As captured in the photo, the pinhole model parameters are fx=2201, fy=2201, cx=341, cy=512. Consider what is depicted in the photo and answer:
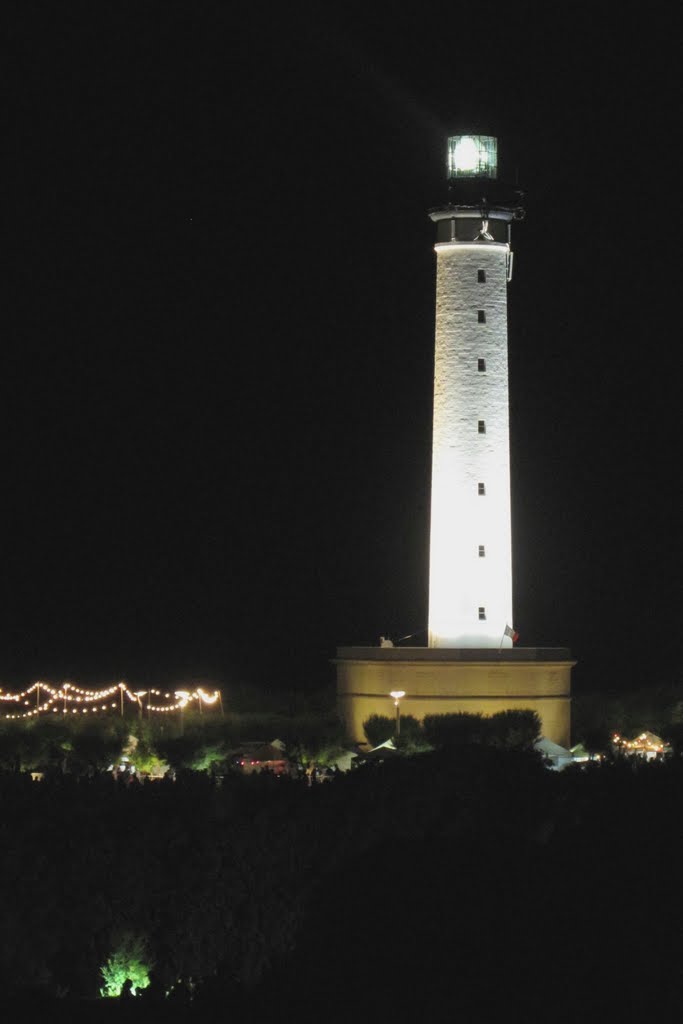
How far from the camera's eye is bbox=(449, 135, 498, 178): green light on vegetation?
41.6 m

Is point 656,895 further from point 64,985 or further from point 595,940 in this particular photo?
point 64,985

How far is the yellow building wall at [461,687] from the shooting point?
1515 inches

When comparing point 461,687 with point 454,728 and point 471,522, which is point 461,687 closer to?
point 454,728

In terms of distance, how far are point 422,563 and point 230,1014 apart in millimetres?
57131

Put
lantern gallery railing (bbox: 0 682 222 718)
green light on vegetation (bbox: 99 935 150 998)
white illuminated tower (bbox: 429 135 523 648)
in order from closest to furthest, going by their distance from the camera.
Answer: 1. green light on vegetation (bbox: 99 935 150 998)
2. white illuminated tower (bbox: 429 135 523 648)
3. lantern gallery railing (bbox: 0 682 222 718)

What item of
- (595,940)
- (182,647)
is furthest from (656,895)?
(182,647)

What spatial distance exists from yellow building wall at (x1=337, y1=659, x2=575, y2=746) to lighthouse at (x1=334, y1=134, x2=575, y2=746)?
1.0 inches

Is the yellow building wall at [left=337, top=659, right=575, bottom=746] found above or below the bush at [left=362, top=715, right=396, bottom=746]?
above

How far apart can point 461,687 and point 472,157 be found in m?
10.3

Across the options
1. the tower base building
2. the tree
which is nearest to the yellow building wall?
the tower base building

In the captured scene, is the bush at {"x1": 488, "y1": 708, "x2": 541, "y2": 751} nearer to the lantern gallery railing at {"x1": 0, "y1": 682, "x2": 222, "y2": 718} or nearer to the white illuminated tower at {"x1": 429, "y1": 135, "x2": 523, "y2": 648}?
the white illuminated tower at {"x1": 429, "y1": 135, "x2": 523, "y2": 648}

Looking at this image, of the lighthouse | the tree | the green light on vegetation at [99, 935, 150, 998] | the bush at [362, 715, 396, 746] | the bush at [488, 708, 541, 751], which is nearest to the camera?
the green light on vegetation at [99, 935, 150, 998]

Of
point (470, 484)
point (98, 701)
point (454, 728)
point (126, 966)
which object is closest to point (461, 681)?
point (454, 728)

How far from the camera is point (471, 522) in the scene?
39.5 meters
